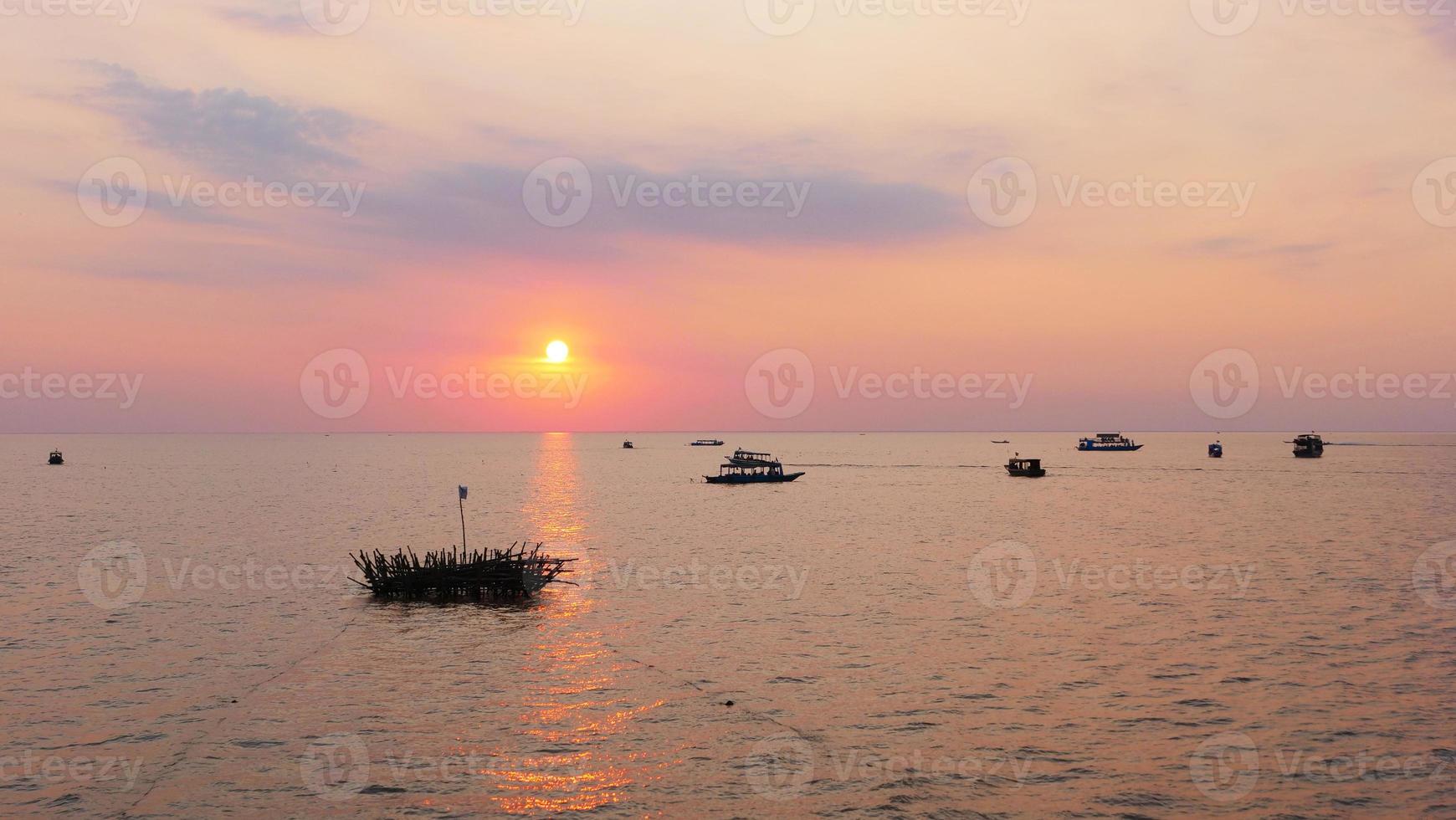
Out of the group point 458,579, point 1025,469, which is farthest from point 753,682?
point 1025,469

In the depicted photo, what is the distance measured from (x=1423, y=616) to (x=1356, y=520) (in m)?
51.4

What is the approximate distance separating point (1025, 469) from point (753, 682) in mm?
137505

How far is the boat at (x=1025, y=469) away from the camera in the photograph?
153 meters

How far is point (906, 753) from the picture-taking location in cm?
2348

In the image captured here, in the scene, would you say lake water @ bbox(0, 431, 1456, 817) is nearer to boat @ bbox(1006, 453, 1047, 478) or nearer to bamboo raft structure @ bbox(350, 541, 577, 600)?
bamboo raft structure @ bbox(350, 541, 577, 600)

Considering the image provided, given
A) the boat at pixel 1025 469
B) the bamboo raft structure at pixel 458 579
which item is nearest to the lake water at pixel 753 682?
the bamboo raft structure at pixel 458 579

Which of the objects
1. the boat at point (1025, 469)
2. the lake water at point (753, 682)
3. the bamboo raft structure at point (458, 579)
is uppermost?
the boat at point (1025, 469)

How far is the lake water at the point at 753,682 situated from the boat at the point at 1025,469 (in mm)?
82019

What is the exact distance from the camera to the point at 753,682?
30094mm

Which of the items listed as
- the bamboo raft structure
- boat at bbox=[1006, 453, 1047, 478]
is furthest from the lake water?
boat at bbox=[1006, 453, 1047, 478]

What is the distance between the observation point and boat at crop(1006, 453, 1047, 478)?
153m

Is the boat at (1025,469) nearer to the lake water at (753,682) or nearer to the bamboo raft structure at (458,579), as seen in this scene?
the lake water at (753,682)

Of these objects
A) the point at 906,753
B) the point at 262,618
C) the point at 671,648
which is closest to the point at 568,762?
the point at 906,753

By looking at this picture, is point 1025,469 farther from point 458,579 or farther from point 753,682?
point 753,682
